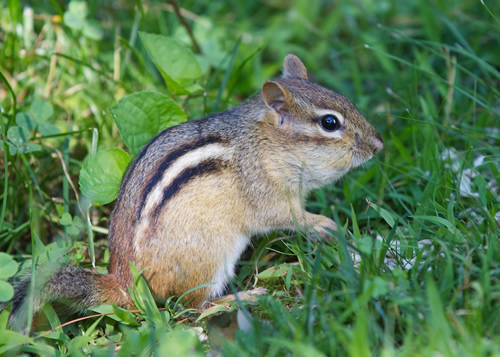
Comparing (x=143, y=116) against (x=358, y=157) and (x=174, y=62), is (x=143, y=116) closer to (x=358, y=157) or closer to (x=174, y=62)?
(x=174, y=62)

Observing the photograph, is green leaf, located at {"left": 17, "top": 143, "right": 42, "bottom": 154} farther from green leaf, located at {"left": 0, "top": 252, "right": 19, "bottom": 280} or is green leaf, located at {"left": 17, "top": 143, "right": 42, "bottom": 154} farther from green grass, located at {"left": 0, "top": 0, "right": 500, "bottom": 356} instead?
green leaf, located at {"left": 0, "top": 252, "right": 19, "bottom": 280}

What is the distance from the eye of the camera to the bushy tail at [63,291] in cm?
279

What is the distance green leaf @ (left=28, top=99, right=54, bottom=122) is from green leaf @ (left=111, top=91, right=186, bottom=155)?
27.0 inches

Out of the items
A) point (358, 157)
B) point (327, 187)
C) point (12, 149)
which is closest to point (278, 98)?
point (358, 157)

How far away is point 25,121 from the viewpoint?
3891 mm

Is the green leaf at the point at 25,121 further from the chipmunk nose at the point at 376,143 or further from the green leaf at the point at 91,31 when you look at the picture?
the chipmunk nose at the point at 376,143

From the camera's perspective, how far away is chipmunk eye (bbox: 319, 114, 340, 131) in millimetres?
3404

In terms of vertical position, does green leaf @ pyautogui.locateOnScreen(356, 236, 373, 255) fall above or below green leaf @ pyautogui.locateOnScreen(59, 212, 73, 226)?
above

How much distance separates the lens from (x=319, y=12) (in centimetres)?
640

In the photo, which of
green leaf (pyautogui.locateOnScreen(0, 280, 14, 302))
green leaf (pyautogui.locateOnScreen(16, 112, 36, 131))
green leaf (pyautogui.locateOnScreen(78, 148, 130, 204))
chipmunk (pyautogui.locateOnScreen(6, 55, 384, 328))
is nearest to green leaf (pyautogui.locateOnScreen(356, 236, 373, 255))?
chipmunk (pyautogui.locateOnScreen(6, 55, 384, 328))

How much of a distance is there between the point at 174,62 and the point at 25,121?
1.09 meters

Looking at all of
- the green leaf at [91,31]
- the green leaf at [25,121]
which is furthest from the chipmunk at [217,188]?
the green leaf at [91,31]

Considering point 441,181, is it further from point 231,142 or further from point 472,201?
point 231,142

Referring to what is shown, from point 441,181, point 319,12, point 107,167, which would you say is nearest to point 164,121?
point 107,167
